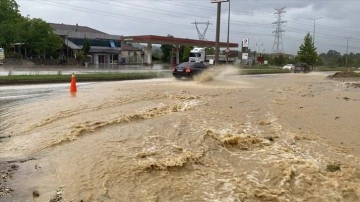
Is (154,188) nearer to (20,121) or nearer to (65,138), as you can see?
(65,138)

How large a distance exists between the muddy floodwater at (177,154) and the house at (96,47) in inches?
2128

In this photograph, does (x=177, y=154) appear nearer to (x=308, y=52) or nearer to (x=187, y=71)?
(x=187, y=71)

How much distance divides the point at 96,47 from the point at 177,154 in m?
66.3

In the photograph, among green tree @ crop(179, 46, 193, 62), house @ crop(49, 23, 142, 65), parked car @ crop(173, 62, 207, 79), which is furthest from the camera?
green tree @ crop(179, 46, 193, 62)

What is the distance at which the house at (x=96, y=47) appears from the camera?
67438mm

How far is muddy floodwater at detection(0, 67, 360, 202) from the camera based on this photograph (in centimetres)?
563

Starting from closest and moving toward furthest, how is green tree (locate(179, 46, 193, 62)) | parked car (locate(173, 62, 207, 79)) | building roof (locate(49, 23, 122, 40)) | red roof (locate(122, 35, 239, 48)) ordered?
1. parked car (locate(173, 62, 207, 79))
2. red roof (locate(122, 35, 239, 48))
3. building roof (locate(49, 23, 122, 40))
4. green tree (locate(179, 46, 193, 62))

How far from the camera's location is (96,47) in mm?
71250

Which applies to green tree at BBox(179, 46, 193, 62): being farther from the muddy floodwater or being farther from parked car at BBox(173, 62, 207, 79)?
the muddy floodwater

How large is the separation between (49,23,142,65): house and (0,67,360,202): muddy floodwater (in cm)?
5404

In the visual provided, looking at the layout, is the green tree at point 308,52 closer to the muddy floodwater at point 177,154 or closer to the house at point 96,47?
the house at point 96,47

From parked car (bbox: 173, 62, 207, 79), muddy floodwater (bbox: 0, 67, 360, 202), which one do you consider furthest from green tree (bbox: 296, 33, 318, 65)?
muddy floodwater (bbox: 0, 67, 360, 202)

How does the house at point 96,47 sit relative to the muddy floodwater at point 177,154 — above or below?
above

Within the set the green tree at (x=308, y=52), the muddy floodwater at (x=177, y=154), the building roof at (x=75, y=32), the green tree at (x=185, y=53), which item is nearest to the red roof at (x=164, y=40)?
the green tree at (x=185, y=53)
